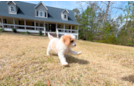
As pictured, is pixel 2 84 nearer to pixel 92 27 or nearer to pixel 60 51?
pixel 60 51

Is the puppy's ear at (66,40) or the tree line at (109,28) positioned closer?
the puppy's ear at (66,40)

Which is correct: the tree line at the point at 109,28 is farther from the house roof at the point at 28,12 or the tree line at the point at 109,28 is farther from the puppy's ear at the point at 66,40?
the puppy's ear at the point at 66,40

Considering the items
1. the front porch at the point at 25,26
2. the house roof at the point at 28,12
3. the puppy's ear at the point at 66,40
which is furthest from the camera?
the house roof at the point at 28,12

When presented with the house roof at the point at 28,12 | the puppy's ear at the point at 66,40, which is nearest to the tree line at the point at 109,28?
the house roof at the point at 28,12

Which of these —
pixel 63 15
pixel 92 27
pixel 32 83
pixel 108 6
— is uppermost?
pixel 108 6

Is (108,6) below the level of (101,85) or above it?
above

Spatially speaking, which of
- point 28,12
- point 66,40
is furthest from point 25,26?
point 66,40

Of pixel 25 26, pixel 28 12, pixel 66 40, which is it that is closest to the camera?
pixel 66 40

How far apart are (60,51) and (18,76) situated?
128 cm

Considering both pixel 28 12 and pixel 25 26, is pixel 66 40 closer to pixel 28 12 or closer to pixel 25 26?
pixel 25 26

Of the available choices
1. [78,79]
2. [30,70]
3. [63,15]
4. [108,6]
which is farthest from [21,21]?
[108,6]

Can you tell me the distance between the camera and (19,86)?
1384 mm

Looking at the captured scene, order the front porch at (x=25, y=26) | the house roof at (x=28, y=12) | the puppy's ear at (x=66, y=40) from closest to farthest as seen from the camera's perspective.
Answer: the puppy's ear at (x=66, y=40), the front porch at (x=25, y=26), the house roof at (x=28, y=12)

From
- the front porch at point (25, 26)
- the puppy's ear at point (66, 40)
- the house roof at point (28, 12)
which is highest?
the house roof at point (28, 12)
